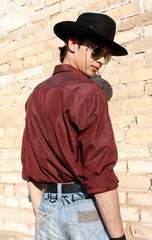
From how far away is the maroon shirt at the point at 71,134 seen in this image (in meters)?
1.88

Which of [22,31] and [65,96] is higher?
[22,31]

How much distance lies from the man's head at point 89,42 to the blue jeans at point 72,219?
833 millimetres

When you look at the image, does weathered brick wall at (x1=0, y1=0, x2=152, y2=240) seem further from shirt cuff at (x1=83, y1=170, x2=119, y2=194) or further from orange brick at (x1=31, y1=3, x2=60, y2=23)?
shirt cuff at (x1=83, y1=170, x2=119, y2=194)

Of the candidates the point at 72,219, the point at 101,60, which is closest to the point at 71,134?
the point at 72,219

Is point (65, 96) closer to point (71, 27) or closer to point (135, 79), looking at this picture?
point (71, 27)

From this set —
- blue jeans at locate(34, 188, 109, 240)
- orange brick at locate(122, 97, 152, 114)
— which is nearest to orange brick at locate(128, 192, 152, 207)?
orange brick at locate(122, 97, 152, 114)

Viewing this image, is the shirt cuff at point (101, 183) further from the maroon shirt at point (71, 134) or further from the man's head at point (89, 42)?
the man's head at point (89, 42)

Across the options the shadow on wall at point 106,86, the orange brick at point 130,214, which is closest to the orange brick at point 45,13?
the shadow on wall at point 106,86

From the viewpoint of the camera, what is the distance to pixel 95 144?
73.8 inches

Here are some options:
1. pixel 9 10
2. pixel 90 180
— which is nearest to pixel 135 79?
pixel 90 180

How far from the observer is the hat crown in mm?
2316

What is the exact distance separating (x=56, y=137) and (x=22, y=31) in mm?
2279

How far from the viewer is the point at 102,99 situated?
1.97 meters

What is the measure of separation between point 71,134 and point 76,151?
0.10 m
